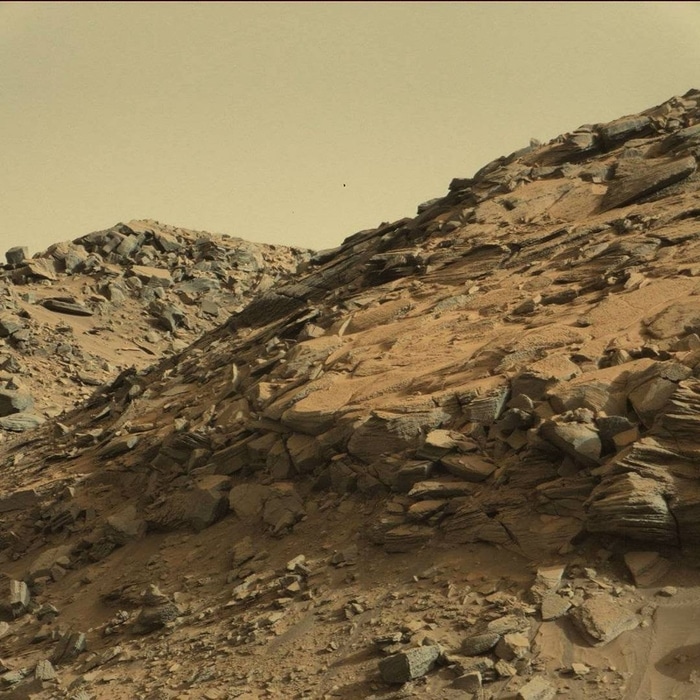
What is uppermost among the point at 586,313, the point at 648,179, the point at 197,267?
the point at 197,267

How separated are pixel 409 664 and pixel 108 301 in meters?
28.8

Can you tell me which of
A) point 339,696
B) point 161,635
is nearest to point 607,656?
point 339,696

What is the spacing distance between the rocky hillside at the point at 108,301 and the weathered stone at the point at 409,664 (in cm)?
1833

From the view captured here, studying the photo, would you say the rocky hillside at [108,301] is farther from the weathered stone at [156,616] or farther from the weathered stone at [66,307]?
the weathered stone at [156,616]

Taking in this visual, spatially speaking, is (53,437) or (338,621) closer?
(338,621)

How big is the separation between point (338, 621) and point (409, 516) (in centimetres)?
152

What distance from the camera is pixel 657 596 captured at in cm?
795

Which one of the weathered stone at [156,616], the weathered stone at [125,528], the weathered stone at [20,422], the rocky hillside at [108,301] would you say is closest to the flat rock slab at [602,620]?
the weathered stone at [156,616]

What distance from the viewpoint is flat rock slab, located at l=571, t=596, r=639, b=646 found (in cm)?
764

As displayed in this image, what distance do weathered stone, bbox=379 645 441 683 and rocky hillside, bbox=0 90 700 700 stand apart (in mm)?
17

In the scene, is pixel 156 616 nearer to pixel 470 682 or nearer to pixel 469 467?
pixel 469 467

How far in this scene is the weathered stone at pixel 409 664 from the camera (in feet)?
25.6

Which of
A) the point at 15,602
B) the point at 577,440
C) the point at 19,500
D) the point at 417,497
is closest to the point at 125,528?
the point at 15,602

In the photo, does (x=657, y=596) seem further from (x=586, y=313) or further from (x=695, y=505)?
(x=586, y=313)
